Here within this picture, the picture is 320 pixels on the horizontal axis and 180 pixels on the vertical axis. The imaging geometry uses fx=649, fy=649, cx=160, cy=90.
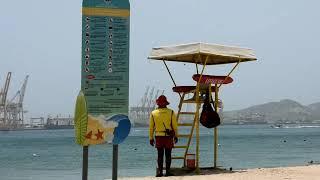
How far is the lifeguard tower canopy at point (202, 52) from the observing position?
12.1 metres

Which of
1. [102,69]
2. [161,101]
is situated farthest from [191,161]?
[102,69]

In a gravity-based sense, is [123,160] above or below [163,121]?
below

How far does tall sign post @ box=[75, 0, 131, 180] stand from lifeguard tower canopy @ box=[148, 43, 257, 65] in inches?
200

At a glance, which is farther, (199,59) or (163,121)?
(199,59)

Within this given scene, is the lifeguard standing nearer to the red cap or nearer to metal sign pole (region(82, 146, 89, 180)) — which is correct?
the red cap

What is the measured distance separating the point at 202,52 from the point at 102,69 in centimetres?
522

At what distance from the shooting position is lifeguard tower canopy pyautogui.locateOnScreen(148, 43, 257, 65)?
39.6 ft

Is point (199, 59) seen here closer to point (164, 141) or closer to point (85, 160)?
point (164, 141)

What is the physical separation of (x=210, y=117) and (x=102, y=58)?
6111 mm

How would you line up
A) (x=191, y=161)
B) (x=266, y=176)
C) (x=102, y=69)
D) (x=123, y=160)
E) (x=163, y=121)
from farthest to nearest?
Result: (x=123, y=160)
(x=191, y=161)
(x=163, y=121)
(x=266, y=176)
(x=102, y=69)

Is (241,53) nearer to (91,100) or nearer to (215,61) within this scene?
(215,61)

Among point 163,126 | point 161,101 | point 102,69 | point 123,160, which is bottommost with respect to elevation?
point 123,160

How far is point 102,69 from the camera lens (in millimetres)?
6938

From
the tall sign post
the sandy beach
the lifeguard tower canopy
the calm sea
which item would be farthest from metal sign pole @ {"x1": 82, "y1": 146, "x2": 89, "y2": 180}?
the calm sea
